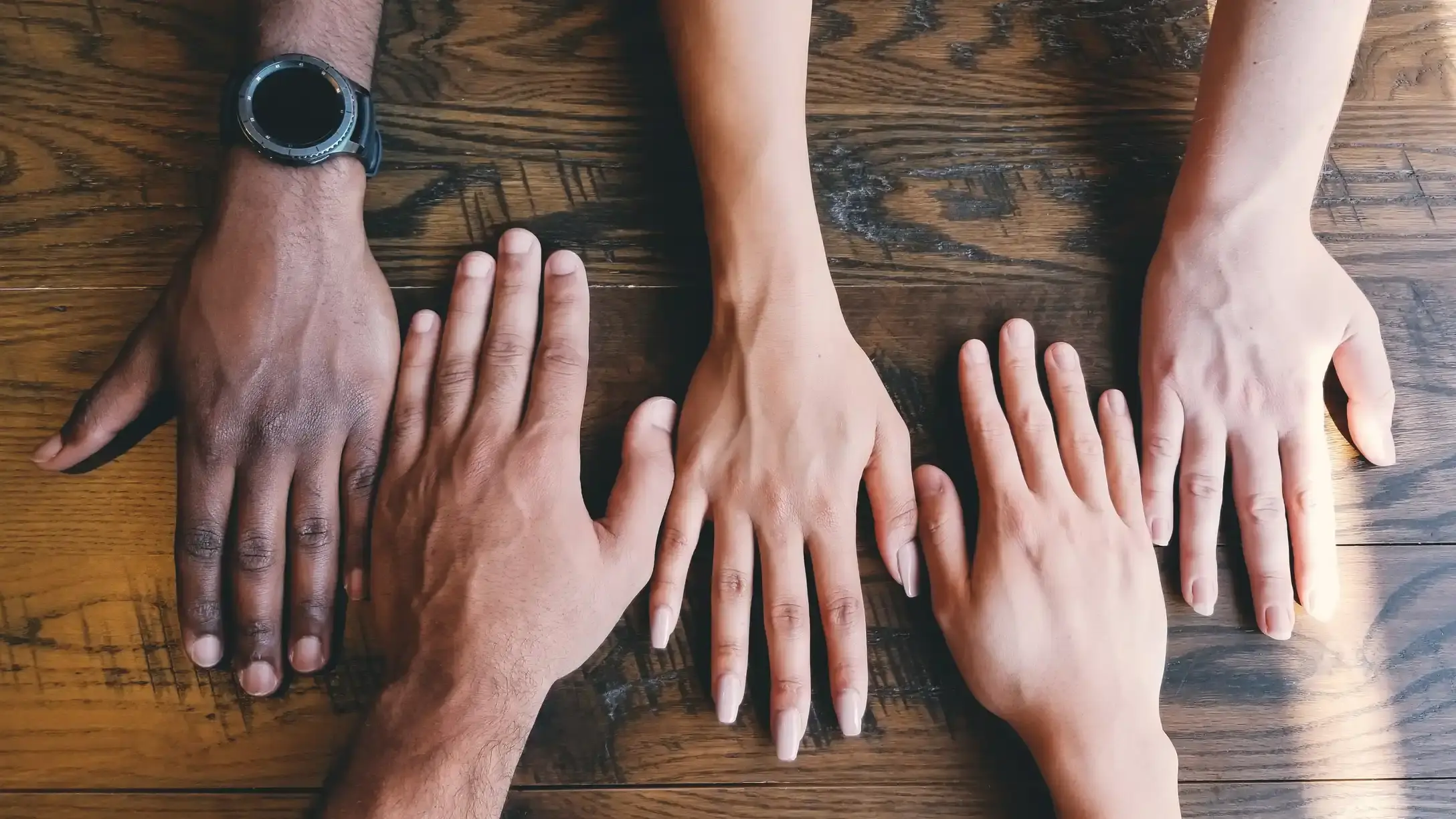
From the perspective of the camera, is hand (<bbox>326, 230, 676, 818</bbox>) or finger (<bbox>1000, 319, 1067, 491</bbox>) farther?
finger (<bbox>1000, 319, 1067, 491</bbox>)

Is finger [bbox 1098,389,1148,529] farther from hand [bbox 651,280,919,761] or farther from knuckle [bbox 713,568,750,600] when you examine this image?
knuckle [bbox 713,568,750,600]

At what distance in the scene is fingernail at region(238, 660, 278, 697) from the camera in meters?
0.80

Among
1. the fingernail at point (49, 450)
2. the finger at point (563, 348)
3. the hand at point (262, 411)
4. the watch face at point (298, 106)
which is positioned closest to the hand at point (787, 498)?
the finger at point (563, 348)

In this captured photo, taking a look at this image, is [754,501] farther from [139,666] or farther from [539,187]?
[139,666]

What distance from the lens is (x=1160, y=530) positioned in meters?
0.88

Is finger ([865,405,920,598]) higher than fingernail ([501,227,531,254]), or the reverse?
fingernail ([501,227,531,254])

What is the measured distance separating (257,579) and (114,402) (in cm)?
23

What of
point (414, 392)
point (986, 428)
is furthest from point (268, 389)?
point (986, 428)

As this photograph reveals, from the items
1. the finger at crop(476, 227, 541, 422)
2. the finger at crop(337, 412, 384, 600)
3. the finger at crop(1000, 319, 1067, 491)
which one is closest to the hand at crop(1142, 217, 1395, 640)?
the finger at crop(1000, 319, 1067, 491)

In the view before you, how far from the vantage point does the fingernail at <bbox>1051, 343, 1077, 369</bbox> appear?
901 millimetres

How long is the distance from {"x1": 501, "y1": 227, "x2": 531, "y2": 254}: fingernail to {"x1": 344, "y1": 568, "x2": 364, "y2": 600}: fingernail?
0.36 metres

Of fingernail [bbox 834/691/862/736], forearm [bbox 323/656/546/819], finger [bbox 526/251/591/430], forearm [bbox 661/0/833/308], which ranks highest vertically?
forearm [bbox 661/0/833/308]

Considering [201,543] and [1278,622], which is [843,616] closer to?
[1278,622]

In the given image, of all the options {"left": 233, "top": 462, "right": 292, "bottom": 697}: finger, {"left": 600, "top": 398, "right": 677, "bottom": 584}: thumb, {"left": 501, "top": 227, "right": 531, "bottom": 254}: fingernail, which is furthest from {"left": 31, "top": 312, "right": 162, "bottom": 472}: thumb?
{"left": 600, "top": 398, "right": 677, "bottom": 584}: thumb
